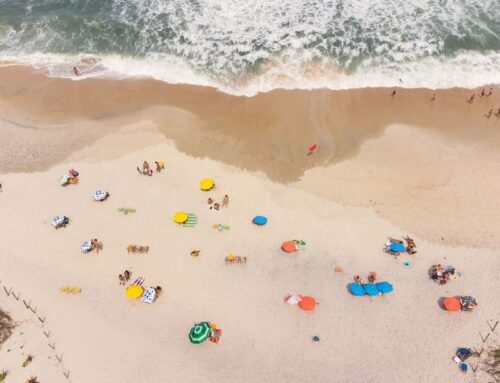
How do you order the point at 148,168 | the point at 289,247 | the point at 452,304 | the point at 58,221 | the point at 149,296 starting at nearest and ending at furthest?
the point at 452,304
the point at 149,296
the point at 289,247
the point at 58,221
the point at 148,168

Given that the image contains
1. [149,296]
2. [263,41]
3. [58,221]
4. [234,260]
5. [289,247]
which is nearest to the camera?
[149,296]

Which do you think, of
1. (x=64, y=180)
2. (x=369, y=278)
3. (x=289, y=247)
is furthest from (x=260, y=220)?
(x=64, y=180)

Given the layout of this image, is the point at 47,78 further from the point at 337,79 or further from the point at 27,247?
the point at 337,79

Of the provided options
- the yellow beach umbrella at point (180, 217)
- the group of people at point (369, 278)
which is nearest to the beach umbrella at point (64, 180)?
the yellow beach umbrella at point (180, 217)

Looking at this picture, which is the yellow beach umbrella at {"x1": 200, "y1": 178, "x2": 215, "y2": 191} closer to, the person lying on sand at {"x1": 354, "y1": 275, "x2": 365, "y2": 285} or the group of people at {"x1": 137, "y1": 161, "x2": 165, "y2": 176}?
the group of people at {"x1": 137, "y1": 161, "x2": 165, "y2": 176}

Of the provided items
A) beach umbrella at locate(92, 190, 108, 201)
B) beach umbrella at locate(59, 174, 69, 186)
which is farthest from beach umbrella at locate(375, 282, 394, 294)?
beach umbrella at locate(59, 174, 69, 186)

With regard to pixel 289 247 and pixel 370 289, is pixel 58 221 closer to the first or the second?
pixel 289 247

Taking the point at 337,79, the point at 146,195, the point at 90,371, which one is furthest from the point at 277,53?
the point at 90,371
